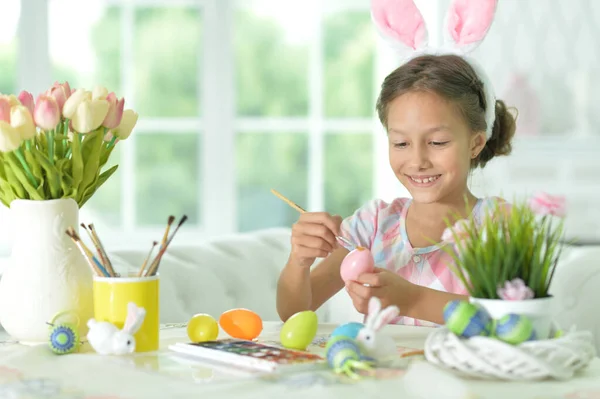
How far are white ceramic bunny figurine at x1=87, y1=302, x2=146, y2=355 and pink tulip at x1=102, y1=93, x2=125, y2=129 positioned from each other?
299 millimetres

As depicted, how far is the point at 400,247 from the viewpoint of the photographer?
191cm

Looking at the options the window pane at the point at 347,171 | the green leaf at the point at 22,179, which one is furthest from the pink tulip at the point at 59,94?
the window pane at the point at 347,171

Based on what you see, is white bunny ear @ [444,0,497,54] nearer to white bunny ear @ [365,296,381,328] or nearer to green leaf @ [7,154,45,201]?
white bunny ear @ [365,296,381,328]

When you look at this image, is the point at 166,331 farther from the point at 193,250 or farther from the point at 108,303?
the point at 193,250

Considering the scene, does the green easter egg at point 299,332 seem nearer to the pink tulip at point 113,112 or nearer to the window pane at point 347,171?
the pink tulip at point 113,112

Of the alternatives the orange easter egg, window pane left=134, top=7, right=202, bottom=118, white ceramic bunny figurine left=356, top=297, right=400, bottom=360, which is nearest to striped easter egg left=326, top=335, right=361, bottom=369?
white ceramic bunny figurine left=356, top=297, right=400, bottom=360

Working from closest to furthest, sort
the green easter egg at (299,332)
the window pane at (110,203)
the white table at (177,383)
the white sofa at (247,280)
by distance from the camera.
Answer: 1. the white table at (177,383)
2. the green easter egg at (299,332)
3. the white sofa at (247,280)
4. the window pane at (110,203)

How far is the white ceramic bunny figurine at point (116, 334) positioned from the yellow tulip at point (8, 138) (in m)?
0.27

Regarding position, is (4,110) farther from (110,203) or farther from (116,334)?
(110,203)

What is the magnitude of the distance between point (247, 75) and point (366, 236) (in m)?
3.02

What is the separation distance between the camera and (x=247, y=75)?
4.88 meters

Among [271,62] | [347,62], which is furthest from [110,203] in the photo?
[347,62]

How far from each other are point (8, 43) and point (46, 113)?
3229 mm

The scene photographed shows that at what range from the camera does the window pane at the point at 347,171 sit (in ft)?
15.6
